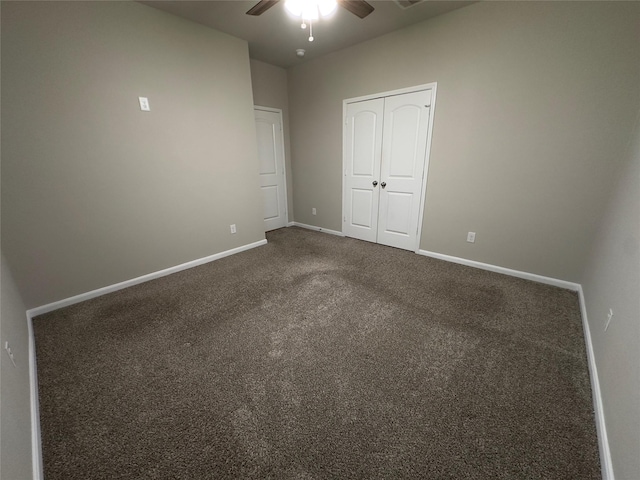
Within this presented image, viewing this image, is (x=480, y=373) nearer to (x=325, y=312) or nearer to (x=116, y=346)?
(x=325, y=312)

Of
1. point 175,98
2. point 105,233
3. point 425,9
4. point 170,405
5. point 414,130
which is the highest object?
point 425,9

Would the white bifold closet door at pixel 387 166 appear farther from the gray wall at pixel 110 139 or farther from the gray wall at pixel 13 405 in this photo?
the gray wall at pixel 13 405

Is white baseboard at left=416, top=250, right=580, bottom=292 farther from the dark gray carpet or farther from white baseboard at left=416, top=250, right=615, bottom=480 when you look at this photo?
the dark gray carpet

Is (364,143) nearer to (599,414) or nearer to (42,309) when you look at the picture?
(599,414)

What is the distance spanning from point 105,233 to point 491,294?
3848 mm

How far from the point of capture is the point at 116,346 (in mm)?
1832

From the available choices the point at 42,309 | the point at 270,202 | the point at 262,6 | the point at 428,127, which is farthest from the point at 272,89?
the point at 42,309

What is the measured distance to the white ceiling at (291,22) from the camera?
7.93 ft

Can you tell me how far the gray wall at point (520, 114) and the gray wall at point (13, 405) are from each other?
3.59 meters

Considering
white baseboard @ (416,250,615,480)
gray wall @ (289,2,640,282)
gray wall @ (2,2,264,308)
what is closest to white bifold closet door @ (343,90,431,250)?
gray wall @ (289,2,640,282)

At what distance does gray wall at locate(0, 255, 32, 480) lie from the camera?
2.82ft

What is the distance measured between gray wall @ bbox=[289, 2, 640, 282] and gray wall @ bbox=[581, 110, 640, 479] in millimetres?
240

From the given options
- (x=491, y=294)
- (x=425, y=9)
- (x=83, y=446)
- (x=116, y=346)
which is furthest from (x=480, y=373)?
(x=425, y=9)

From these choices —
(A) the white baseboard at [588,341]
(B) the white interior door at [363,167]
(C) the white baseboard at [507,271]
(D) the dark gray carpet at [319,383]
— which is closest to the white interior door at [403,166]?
(B) the white interior door at [363,167]
